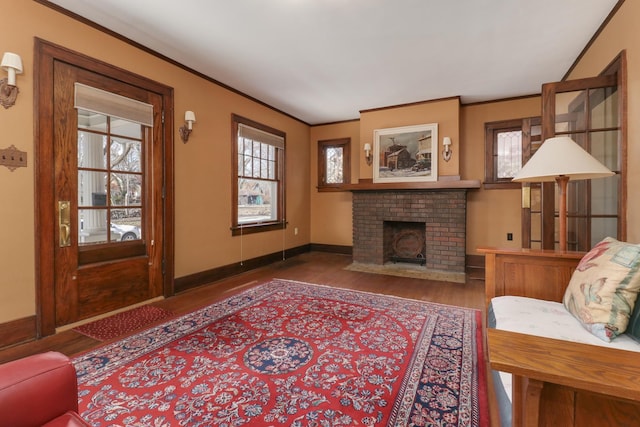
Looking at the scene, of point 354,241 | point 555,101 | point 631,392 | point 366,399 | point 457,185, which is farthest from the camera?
point 354,241

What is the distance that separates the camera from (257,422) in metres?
1.40

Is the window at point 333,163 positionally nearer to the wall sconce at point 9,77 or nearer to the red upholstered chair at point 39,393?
the wall sconce at point 9,77

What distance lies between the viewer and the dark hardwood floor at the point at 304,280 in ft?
7.19

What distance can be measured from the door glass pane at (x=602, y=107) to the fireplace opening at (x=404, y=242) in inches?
104

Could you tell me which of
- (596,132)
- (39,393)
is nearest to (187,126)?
(39,393)

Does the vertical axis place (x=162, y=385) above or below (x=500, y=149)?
below

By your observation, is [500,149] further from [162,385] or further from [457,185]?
[162,385]

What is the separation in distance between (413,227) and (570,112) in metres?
2.72

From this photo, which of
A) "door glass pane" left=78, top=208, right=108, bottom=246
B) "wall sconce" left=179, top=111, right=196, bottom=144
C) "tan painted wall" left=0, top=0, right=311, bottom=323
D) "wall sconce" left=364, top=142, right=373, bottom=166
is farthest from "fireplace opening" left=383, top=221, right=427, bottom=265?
"door glass pane" left=78, top=208, right=108, bottom=246

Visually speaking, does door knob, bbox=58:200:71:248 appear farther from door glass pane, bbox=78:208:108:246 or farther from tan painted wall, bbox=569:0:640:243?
tan painted wall, bbox=569:0:640:243

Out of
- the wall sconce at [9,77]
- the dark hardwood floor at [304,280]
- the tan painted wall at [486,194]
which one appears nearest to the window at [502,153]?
the tan painted wall at [486,194]

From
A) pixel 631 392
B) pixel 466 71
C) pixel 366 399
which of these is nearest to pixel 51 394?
pixel 366 399

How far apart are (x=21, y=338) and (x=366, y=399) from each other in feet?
8.55

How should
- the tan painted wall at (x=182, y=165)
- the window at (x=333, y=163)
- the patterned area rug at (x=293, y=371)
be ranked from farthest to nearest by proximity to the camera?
the window at (x=333, y=163), the tan painted wall at (x=182, y=165), the patterned area rug at (x=293, y=371)
